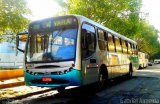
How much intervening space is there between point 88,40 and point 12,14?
27.2 feet

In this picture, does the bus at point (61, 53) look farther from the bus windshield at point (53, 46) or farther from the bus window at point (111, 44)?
the bus window at point (111, 44)

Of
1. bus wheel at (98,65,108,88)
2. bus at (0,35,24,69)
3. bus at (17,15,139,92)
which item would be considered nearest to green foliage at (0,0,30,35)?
bus at (17,15,139,92)

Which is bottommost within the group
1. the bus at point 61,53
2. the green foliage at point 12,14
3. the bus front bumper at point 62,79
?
the bus front bumper at point 62,79

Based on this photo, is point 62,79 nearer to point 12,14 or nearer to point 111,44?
point 111,44

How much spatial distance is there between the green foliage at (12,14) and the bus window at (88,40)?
24.5ft

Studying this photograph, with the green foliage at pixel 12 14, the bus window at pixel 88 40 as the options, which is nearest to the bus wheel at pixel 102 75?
the bus window at pixel 88 40

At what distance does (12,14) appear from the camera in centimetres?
1995

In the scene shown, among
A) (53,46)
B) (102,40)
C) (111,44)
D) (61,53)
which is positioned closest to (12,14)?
(111,44)

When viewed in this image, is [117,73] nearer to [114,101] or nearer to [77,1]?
[114,101]

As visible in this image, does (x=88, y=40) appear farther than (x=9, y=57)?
No

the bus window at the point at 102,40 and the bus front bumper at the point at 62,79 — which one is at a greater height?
the bus window at the point at 102,40

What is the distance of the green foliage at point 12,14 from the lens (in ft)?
64.4

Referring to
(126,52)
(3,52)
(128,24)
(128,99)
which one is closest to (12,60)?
(3,52)

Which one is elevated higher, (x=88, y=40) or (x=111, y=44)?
(x=111, y=44)
